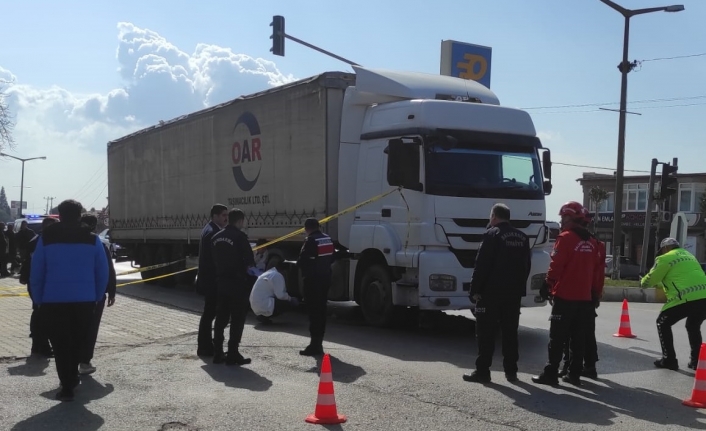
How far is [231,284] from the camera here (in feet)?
28.0

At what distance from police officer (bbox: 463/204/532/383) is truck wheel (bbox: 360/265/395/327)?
3.29 metres

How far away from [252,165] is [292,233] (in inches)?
83.6

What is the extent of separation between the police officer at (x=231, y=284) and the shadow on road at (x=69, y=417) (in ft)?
5.52

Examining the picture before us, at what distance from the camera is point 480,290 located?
25.5 feet

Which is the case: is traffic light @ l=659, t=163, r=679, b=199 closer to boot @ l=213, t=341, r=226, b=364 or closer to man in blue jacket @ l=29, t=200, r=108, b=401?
boot @ l=213, t=341, r=226, b=364

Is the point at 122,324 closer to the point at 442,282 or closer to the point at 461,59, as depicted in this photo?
the point at 442,282

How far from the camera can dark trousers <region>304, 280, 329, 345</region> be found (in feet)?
30.1

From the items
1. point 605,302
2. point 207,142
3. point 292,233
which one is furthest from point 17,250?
point 605,302

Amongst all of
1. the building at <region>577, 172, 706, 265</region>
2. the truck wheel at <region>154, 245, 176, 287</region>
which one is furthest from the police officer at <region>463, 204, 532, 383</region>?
the building at <region>577, 172, 706, 265</region>

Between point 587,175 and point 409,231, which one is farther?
point 587,175

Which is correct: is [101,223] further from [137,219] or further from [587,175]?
[587,175]

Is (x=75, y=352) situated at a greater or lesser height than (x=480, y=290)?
lesser

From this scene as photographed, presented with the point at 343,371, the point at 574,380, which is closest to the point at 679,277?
the point at 574,380

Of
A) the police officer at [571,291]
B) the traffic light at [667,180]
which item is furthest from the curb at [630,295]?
the police officer at [571,291]
